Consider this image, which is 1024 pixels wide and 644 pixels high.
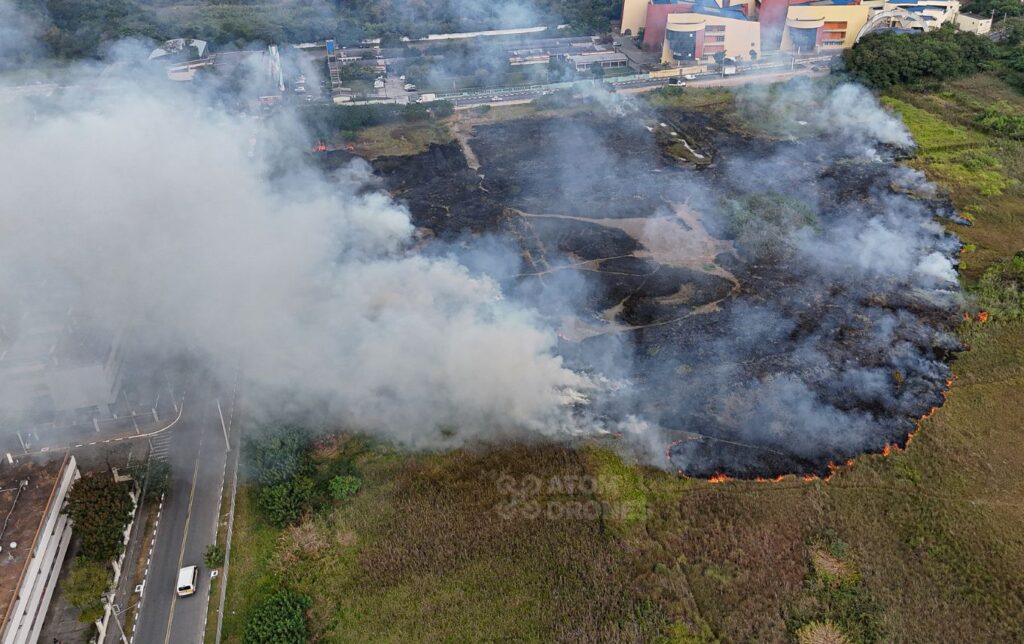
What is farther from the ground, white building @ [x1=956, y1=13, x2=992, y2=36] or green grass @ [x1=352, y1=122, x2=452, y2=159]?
white building @ [x1=956, y1=13, x2=992, y2=36]

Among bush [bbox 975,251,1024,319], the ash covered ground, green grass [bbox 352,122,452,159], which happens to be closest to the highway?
the ash covered ground

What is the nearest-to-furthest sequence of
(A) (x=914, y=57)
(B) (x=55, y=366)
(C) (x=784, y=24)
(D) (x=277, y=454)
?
1. (D) (x=277, y=454)
2. (B) (x=55, y=366)
3. (A) (x=914, y=57)
4. (C) (x=784, y=24)

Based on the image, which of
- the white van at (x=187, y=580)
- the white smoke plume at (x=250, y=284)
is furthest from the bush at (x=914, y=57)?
the white van at (x=187, y=580)

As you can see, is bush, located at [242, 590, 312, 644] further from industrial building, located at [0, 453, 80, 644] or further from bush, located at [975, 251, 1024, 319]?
bush, located at [975, 251, 1024, 319]

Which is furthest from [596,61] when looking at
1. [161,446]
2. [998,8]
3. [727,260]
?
[161,446]

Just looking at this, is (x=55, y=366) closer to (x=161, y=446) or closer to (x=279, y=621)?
(x=161, y=446)

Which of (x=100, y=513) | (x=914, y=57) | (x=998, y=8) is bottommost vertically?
(x=100, y=513)

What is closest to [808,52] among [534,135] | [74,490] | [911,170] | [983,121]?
[983,121]

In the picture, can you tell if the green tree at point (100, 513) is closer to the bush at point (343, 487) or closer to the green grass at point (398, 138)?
the bush at point (343, 487)
